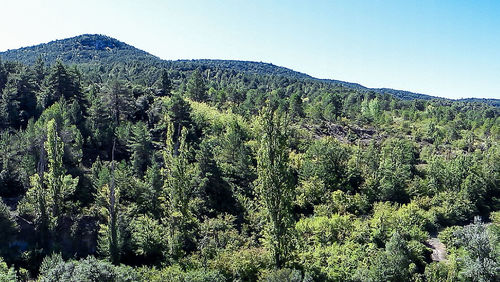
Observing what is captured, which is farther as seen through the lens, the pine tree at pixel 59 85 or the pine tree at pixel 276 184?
the pine tree at pixel 59 85

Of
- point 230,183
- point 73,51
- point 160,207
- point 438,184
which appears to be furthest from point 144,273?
point 73,51

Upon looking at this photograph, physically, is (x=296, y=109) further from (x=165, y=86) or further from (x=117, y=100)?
(x=117, y=100)

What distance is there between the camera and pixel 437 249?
33.2 m

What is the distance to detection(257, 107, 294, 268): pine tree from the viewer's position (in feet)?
80.9

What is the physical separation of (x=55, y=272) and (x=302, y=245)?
17031 millimetres

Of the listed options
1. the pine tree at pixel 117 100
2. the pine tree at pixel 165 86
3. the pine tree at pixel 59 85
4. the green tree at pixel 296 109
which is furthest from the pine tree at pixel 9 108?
the green tree at pixel 296 109

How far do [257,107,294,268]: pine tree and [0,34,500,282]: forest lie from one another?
8 centimetres

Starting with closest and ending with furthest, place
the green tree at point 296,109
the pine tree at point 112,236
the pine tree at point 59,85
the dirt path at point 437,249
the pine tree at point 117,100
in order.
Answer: the pine tree at point 112,236
the dirt path at point 437,249
the pine tree at point 59,85
the pine tree at point 117,100
the green tree at point 296,109

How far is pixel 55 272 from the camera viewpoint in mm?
18141

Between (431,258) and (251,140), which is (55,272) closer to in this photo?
(431,258)

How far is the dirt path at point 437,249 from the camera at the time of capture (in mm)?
31491

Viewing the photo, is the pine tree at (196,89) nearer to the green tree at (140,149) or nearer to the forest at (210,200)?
the forest at (210,200)

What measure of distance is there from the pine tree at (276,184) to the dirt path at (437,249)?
15.9 metres

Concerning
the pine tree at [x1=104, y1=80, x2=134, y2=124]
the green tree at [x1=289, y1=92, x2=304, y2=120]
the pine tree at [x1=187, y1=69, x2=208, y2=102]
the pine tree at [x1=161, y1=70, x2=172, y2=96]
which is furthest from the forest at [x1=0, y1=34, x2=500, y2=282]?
the green tree at [x1=289, y1=92, x2=304, y2=120]
